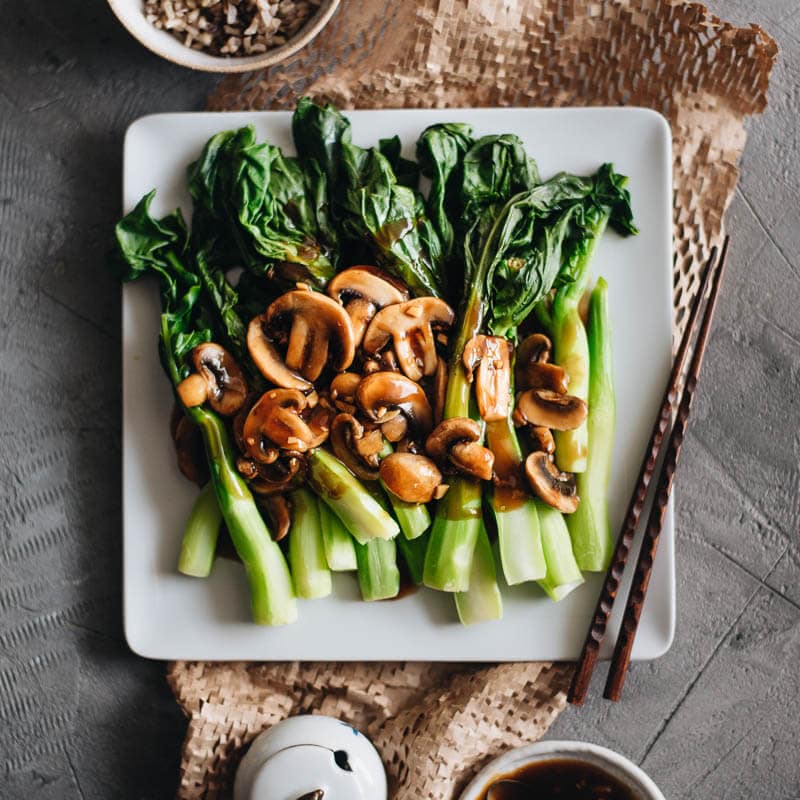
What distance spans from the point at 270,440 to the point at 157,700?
3.05ft

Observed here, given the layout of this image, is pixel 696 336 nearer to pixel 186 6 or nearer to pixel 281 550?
pixel 281 550

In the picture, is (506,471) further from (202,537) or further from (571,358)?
(202,537)

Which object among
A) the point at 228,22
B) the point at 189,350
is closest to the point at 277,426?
the point at 189,350

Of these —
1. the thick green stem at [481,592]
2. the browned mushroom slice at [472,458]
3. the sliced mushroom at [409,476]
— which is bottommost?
the thick green stem at [481,592]

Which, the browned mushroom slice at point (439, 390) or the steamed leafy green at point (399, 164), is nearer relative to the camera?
the browned mushroom slice at point (439, 390)

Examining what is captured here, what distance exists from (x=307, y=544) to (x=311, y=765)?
0.57 metres

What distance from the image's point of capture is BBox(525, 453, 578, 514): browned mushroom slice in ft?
7.69

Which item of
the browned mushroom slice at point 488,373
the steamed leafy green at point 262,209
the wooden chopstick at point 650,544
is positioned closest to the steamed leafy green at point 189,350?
the steamed leafy green at point 262,209

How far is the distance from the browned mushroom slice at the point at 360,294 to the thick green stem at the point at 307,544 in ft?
1.54

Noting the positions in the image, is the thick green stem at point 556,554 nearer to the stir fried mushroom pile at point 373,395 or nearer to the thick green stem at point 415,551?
the stir fried mushroom pile at point 373,395

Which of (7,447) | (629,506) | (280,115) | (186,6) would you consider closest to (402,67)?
(280,115)

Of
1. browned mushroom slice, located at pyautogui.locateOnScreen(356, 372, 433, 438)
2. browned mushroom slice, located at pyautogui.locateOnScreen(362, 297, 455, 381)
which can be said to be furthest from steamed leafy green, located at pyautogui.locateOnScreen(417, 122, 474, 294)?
browned mushroom slice, located at pyautogui.locateOnScreen(356, 372, 433, 438)

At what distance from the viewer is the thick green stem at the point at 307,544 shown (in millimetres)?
2439

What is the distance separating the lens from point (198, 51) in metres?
2.56
